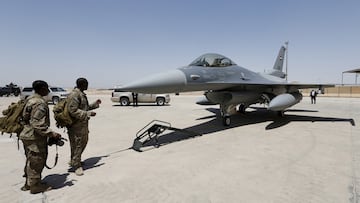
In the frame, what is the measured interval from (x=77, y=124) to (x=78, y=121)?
69mm

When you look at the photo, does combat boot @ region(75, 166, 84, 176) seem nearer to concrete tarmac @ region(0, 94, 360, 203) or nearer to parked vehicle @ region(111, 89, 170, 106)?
concrete tarmac @ region(0, 94, 360, 203)

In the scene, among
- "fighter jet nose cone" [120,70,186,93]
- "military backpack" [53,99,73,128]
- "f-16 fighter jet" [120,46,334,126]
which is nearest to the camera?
"military backpack" [53,99,73,128]

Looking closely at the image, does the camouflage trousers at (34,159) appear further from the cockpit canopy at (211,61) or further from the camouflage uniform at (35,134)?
the cockpit canopy at (211,61)

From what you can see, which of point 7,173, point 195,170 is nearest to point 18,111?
point 7,173

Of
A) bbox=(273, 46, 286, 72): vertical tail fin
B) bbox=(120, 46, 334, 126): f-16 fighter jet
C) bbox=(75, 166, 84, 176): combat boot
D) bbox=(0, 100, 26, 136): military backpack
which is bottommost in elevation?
bbox=(75, 166, 84, 176): combat boot

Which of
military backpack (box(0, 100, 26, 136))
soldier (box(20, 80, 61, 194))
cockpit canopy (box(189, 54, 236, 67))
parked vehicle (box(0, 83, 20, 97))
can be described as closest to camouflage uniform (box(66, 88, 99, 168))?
soldier (box(20, 80, 61, 194))

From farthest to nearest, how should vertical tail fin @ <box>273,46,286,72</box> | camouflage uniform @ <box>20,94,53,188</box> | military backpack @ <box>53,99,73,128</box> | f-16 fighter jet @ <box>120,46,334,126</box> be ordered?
1. vertical tail fin @ <box>273,46,286,72</box>
2. f-16 fighter jet @ <box>120,46,334,126</box>
3. military backpack @ <box>53,99,73,128</box>
4. camouflage uniform @ <box>20,94,53,188</box>

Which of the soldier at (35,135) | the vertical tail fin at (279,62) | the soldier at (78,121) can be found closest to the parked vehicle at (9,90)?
the vertical tail fin at (279,62)

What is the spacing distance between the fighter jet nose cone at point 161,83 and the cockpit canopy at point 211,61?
4.83ft

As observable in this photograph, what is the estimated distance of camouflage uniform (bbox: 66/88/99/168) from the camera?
184 inches

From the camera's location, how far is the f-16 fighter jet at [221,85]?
7.34 metres

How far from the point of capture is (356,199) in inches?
139

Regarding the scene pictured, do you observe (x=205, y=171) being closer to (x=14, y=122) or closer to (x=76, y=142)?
(x=76, y=142)

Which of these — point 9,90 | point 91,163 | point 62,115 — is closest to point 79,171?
point 91,163
